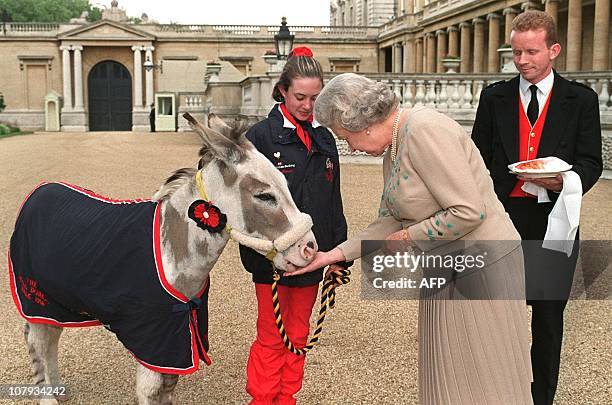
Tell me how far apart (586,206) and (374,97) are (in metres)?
9.58

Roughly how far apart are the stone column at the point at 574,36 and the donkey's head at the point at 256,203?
27.8m

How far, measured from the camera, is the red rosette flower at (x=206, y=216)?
3064mm

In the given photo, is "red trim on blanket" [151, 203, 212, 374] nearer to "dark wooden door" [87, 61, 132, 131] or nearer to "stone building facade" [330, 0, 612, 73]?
"stone building facade" [330, 0, 612, 73]

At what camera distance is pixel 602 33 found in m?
26.5

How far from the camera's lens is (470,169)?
2525 millimetres

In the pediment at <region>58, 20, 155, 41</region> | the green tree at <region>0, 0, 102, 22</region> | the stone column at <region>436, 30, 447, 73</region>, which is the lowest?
the stone column at <region>436, 30, 447, 73</region>

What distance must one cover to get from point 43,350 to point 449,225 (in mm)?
2562

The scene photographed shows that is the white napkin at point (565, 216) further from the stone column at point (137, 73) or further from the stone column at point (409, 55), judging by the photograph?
the stone column at point (137, 73)

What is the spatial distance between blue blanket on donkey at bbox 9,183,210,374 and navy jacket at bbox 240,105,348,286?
44 cm

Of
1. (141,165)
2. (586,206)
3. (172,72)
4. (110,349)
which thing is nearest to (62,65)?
(172,72)

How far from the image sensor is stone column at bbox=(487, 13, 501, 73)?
35.6 meters

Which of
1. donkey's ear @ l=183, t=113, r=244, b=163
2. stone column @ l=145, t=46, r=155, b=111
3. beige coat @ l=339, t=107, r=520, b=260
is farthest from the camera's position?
stone column @ l=145, t=46, r=155, b=111

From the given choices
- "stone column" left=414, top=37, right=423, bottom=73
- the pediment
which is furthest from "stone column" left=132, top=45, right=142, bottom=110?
"stone column" left=414, top=37, right=423, bottom=73

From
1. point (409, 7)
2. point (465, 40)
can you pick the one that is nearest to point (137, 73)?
point (409, 7)
